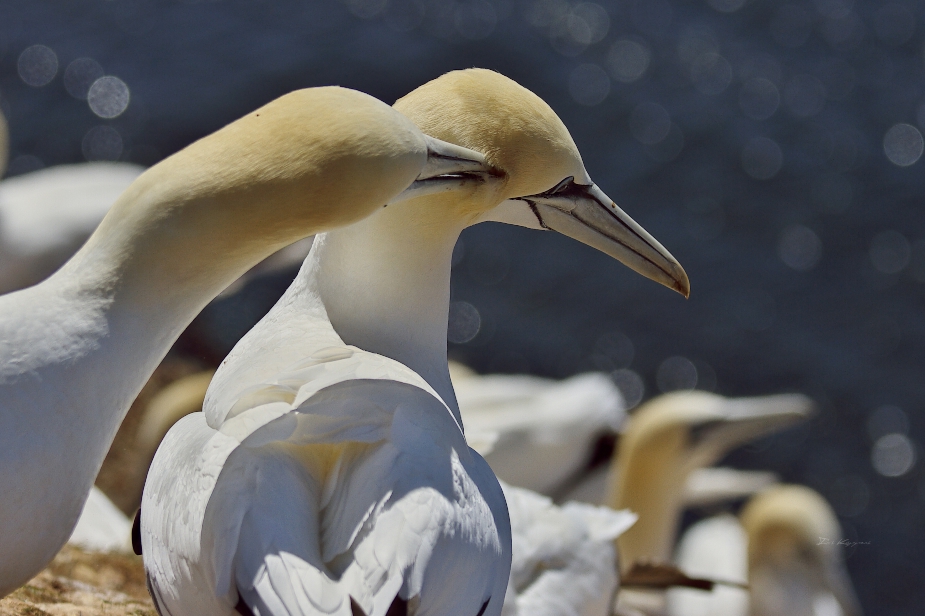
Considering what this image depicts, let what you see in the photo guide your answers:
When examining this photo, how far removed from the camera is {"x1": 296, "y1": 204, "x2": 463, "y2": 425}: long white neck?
359 centimetres

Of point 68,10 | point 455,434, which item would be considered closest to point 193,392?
point 455,434

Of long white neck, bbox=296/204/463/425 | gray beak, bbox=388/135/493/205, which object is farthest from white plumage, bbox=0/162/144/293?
gray beak, bbox=388/135/493/205

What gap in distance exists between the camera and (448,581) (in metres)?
2.78

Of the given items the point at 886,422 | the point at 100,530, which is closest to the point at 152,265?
the point at 100,530

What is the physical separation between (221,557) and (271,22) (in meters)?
15.3

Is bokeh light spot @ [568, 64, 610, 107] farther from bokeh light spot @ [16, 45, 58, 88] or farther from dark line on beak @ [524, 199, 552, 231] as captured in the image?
dark line on beak @ [524, 199, 552, 231]

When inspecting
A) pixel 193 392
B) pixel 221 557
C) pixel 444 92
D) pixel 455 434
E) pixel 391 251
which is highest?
pixel 444 92

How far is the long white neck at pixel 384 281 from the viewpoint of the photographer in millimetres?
3586

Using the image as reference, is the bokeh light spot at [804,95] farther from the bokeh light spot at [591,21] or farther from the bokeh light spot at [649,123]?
the bokeh light spot at [591,21]

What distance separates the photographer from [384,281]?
11.8 feet

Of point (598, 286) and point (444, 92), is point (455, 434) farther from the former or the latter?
point (598, 286)

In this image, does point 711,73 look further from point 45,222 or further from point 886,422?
point 45,222

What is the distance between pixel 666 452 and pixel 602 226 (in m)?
4.60

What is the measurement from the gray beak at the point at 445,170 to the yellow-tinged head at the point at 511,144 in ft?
0.37
